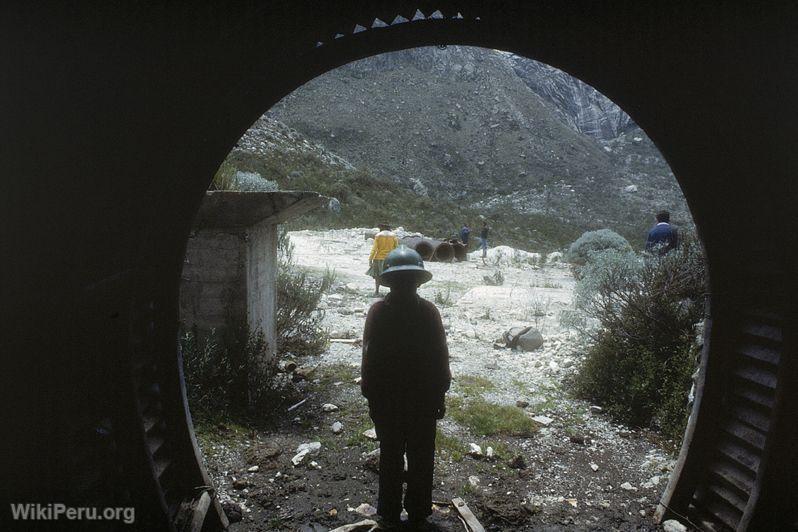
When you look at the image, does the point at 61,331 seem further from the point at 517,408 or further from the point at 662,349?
the point at 662,349

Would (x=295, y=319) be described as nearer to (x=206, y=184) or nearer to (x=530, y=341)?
(x=530, y=341)

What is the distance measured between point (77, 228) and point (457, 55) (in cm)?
6928

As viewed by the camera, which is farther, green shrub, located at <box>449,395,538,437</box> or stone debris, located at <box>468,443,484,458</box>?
green shrub, located at <box>449,395,538,437</box>

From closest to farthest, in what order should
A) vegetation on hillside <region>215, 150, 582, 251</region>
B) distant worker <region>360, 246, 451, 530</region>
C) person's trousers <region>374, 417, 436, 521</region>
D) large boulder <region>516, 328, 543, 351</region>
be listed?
distant worker <region>360, 246, 451, 530</region>
person's trousers <region>374, 417, 436, 521</region>
large boulder <region>516, 328, 543, 351</region>
vegetation on hillside <region>215, 150, 582, 251</region>

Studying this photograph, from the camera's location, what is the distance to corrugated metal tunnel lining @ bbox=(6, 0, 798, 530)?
2.21 m

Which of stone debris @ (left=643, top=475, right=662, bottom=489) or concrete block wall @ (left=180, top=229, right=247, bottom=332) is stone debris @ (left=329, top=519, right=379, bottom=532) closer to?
stone debris @ (left=643, top=475, right=662, bottom=489)

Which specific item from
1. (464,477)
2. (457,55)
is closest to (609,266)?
(464,477)

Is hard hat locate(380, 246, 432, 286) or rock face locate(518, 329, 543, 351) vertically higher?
hard hat locate(380, 246, 432, 286)

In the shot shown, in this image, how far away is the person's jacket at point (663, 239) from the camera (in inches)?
248

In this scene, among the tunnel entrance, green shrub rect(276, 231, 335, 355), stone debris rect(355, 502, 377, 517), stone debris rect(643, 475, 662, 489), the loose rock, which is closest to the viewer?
stone debris rect(355, 502, 377, 517)

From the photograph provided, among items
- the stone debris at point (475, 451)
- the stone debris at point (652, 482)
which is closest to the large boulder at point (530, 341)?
the stone debris at point (475, 451)

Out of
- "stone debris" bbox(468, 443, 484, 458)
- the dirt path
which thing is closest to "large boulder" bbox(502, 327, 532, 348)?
the dirt path

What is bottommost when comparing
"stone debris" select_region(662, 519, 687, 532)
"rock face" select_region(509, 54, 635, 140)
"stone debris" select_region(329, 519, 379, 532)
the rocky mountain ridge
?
"stone debris" select_region(662, 519, 687, 532)

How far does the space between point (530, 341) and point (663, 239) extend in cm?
243
